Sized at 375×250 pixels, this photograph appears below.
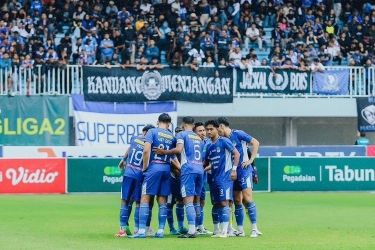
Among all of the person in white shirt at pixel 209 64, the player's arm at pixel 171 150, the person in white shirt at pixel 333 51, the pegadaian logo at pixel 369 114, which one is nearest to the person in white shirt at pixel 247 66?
the person in white shirt at pixel 209 64

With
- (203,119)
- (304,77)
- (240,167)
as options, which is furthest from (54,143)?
(240,167)

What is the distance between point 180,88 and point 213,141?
63.8ft

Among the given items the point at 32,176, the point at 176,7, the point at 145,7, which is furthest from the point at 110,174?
the point at 176,7

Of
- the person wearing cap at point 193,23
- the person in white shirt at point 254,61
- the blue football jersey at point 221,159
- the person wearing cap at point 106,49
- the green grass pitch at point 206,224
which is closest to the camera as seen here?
the green grass pitch at point 206,224

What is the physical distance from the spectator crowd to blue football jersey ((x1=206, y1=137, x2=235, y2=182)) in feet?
59.1

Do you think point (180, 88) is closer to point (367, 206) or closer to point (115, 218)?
point (367, 206)

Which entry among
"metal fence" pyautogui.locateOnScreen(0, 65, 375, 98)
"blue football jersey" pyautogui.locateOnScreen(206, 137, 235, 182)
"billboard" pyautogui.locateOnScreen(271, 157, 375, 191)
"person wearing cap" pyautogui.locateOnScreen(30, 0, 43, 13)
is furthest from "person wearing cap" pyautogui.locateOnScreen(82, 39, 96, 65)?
"blue football jersey" pyautogui.locateOnScreen(206, 137, 235, 182)

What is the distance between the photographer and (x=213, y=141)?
17406 millimetres

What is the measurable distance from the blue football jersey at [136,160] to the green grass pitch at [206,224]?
45.9 inches

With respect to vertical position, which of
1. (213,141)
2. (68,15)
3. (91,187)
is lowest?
(91,187)

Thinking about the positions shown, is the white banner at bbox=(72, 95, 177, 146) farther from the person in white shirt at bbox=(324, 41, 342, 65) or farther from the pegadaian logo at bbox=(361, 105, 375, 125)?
the pegadaian logo at bbox=(361, 105, 375, 125)

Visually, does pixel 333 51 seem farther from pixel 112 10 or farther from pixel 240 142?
pixel 240 142

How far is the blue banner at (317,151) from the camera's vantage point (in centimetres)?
3506

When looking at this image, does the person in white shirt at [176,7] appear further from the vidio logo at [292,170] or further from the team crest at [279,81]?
the vidio logo at [292,170]
